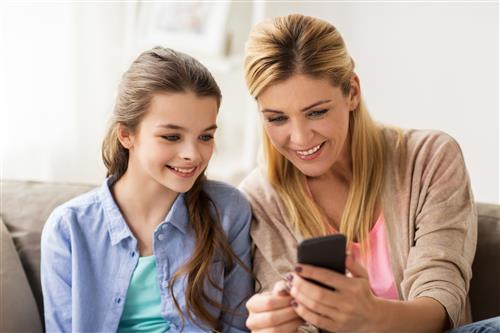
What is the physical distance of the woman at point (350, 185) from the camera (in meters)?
1.51

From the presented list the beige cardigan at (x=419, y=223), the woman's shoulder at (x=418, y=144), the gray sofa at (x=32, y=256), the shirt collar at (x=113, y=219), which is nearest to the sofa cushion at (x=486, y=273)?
the gray sofa at (x=32, y=256)

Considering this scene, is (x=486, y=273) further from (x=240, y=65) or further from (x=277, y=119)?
(x=240, y=65)

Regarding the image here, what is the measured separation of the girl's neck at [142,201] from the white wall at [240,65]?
1.34 m

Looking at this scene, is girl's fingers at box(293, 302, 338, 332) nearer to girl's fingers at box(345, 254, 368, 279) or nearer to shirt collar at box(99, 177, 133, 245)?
girl's fingers at box(345, 254, 368, 279)

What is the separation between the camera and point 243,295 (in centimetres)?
165

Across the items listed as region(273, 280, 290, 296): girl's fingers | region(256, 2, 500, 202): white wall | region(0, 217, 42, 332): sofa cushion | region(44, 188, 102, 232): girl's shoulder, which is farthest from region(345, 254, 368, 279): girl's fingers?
region(256, 2, 500, 202): white wall

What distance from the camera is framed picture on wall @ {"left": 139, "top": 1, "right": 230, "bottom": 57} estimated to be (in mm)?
3016

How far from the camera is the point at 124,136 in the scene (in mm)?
1617

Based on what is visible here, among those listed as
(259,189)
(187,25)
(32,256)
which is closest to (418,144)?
(259,189)

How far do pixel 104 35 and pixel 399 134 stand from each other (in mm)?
1781

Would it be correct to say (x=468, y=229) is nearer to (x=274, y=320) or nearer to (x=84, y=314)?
(x=274, y=320)

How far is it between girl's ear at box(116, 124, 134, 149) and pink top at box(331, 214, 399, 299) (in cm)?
59

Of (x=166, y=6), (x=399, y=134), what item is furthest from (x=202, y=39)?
(x=399, y=134)

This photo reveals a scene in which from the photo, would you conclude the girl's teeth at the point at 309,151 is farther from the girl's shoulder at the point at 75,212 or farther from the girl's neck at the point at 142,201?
the girl's shoulder at the point at 75,212
